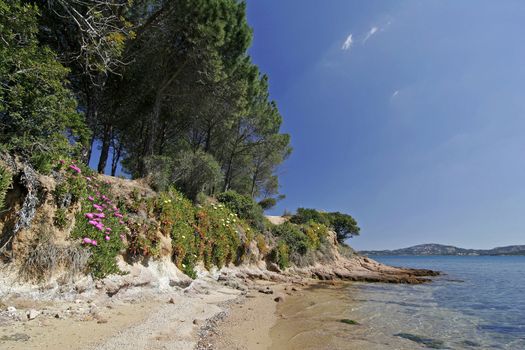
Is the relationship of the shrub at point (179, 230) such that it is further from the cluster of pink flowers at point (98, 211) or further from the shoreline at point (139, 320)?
→ the cluster of pink flowers at point (98, 211)

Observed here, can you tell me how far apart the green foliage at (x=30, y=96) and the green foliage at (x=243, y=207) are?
1121 centimetres

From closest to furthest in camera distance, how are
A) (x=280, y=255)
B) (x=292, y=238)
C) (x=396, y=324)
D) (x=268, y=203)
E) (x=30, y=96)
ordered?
(x=30, y=96) → (x=396, y=324) → (x=280, y=255) → (x=292, y=238) → (x=268, y=203)

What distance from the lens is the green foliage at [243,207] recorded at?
1752 centimetres

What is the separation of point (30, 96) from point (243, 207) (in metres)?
12.7

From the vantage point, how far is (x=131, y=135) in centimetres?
2081

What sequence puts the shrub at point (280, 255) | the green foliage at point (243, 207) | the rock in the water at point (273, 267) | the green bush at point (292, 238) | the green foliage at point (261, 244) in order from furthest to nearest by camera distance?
the green bush at point (292, 238)
the shrub at point (280, 255)
the green foliage at point (243, 207)
the rock in the water at point (273, 267)
the green foliage at point (261, 244)

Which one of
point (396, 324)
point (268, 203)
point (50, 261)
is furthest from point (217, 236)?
point (268, 203)

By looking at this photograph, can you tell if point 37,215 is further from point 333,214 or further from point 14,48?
point 333,214

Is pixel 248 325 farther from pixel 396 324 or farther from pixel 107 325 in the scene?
pixel 396 324

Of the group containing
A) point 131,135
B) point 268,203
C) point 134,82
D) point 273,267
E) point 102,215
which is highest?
point 134,82

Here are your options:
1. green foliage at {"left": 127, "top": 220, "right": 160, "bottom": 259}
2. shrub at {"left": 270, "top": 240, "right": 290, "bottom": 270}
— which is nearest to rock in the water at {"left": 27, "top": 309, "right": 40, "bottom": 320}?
green foliage at {"left": 127, "top": 220, "right": 160, "bottom": 259}

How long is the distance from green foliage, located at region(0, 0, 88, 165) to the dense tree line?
0.9 inches

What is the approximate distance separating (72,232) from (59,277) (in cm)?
106

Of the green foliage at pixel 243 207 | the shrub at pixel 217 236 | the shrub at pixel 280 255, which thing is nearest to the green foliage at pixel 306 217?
the shrub at pixel 280 255
